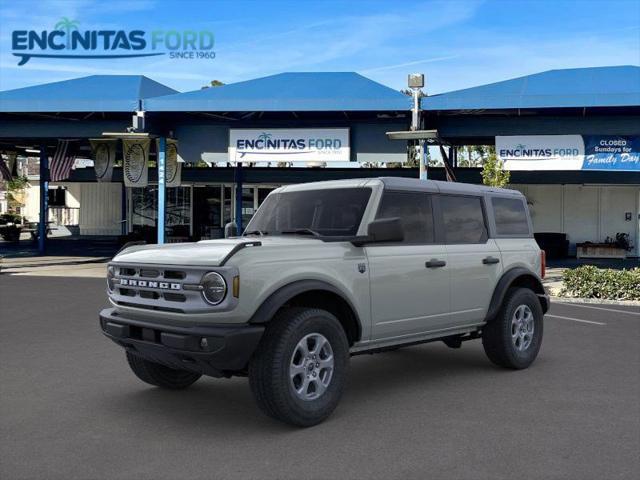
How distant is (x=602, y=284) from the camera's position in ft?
45.1

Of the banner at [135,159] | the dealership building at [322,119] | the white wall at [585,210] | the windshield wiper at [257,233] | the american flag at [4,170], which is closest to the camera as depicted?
the windshield wiper at [257,233]

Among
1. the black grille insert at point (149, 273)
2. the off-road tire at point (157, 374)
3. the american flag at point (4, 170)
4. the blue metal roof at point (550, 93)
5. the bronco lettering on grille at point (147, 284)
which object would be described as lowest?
the off-road tire at point (157, 374)

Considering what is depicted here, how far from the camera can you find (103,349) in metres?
7.90

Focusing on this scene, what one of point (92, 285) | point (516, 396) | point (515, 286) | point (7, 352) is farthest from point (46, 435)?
point (92, 285)

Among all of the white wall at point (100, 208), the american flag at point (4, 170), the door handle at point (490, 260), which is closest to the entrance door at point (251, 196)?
the white wall at point (100, 208)

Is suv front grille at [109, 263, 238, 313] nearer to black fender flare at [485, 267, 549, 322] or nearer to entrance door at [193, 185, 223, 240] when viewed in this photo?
black fender flare at [485, 267, 549, 322]

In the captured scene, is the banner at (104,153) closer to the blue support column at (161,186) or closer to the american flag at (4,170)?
the blue support column at (161,186)

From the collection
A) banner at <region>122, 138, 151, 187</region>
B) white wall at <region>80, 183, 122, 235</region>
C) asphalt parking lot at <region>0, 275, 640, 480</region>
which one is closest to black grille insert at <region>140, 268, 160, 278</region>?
asphalt parking lot at <region>0, 275, 640, 480</region>

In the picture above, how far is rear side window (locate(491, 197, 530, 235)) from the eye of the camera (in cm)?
713

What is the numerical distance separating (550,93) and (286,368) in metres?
15.7

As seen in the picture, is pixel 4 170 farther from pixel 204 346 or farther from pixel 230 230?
pixel 204 346

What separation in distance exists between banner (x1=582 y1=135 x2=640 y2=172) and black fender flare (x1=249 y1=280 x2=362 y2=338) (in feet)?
53.7

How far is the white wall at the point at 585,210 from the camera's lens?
2683 cm

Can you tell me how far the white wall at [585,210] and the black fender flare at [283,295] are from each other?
76.0 feet
